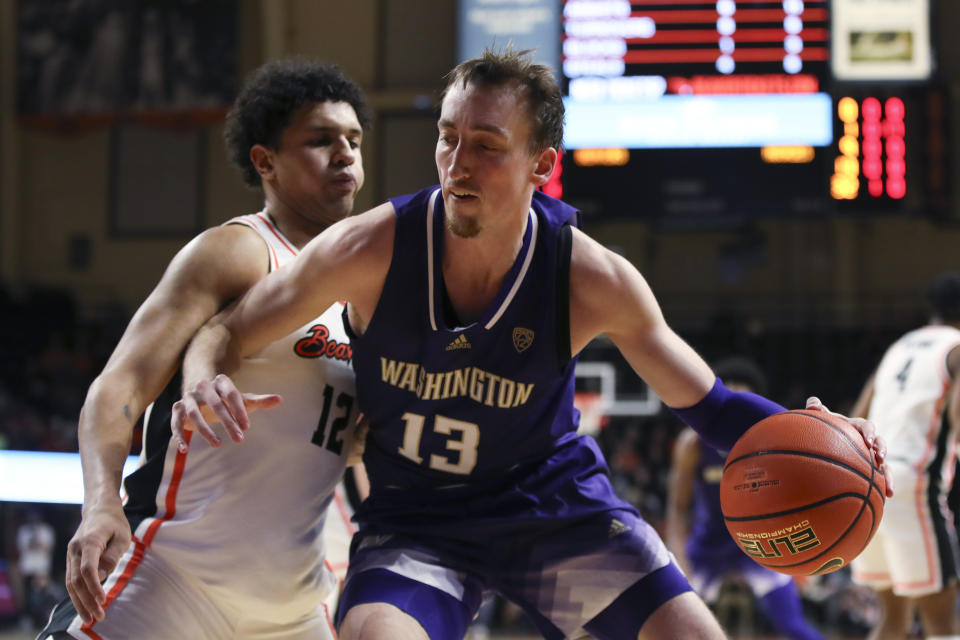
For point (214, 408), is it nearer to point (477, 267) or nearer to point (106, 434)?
point (106, 434)

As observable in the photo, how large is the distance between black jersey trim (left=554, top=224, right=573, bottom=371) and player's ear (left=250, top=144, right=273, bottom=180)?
0.90 m

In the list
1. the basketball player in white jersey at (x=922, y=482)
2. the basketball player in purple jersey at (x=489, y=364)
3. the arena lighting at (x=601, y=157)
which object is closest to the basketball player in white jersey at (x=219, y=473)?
the basketball player in purple jersey at (x=489, y=364)

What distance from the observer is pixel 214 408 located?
73.2 inches

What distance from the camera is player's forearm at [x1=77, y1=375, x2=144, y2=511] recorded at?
2.00 metres

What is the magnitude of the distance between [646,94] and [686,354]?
495 centimetres

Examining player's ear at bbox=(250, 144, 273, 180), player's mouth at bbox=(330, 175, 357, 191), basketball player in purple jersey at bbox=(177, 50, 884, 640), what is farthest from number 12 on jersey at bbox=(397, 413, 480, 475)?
player's ear at bbox=(250, 144, 273, 180)

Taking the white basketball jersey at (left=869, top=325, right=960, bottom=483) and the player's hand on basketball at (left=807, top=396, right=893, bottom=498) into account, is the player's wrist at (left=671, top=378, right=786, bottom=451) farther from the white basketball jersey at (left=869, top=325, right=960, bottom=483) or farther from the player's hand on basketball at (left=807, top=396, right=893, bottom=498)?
the white basketball jersey at (left=869, top=325, right=960, bottom=483)

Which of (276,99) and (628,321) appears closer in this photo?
(628,321)

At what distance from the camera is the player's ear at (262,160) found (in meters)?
2.70

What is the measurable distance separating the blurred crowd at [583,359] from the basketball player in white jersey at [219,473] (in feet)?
16.8

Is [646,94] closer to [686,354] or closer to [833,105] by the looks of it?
[833,105]

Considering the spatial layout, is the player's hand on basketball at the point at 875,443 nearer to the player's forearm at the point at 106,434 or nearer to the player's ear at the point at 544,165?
the player's ear at the point at 544,165

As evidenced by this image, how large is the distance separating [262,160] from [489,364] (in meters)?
0.97

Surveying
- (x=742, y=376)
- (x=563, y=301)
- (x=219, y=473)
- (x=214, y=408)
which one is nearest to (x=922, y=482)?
(x=742, y=376)
